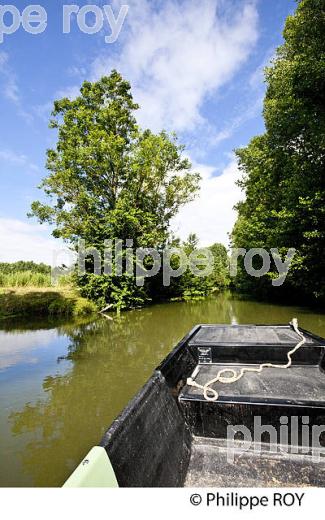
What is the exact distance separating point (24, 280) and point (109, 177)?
698 centimetres

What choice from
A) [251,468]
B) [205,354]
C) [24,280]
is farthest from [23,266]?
[251,468]

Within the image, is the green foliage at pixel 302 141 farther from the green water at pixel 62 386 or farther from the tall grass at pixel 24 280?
the tall grass at pixel 24 280

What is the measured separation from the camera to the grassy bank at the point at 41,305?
1112 centimetres

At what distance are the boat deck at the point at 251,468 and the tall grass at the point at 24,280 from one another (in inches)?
558

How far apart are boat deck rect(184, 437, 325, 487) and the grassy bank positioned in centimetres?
1012

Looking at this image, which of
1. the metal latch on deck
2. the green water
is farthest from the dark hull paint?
the green water

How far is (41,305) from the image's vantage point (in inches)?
452

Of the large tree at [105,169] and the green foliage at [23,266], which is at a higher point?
the large tree at [105,169]

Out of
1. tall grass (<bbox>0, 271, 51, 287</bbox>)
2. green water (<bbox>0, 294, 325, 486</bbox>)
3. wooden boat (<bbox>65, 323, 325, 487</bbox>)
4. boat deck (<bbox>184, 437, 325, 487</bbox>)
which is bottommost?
green water (<bbox>0, 294, 325, 486</bbox>)

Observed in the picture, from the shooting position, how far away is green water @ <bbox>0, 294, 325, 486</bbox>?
2633 millimetres

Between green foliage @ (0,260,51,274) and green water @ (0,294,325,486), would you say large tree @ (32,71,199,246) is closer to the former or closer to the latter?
green water @ (0,294,325,486)

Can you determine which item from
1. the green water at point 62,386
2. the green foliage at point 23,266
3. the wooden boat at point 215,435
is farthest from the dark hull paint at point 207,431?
the green foliage at point 23,266
